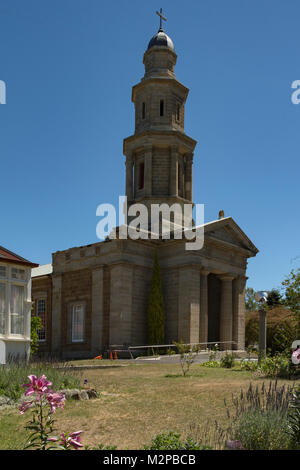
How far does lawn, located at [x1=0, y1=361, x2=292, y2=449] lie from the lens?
351 inches

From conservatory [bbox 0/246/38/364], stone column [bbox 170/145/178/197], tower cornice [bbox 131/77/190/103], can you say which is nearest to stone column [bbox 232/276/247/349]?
stone column [bbox 170/145/178/197]

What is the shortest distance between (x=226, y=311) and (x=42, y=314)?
43.4 feet

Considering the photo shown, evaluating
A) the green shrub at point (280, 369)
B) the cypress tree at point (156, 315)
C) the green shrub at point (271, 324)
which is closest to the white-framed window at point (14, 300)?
the green shrub at point (280, 369)

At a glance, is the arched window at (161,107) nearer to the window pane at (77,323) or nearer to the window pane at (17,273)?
the window pane at (77,323)

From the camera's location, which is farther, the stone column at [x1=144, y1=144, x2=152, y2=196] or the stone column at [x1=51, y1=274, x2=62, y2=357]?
the stone column at [x1=144, y1=144, x2=152, y2=196]

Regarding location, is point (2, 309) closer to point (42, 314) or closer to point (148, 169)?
point (42, 314)

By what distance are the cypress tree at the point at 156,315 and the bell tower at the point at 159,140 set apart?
27.3ft

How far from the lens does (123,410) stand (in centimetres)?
1091

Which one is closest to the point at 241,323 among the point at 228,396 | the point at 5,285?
the point at 5,285

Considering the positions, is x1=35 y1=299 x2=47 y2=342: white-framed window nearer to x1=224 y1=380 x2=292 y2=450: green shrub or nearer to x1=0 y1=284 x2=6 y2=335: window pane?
x1=0 y1=284 x2=6 y2=335: window pane

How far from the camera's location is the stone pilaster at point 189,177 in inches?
1490

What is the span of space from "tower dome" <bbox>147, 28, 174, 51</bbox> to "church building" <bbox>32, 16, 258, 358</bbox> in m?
0.08

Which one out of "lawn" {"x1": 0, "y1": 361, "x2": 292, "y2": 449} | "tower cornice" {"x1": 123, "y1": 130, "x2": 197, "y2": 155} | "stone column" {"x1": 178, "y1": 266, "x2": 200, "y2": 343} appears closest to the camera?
"lawn" {"x1": 0, "y1": 361, "x2": 292, "y2": 449}
